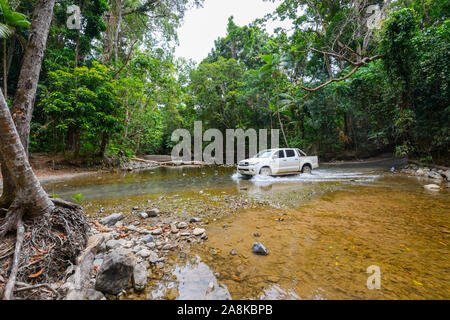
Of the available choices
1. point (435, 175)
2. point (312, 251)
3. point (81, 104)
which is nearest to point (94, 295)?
point (312, 251)

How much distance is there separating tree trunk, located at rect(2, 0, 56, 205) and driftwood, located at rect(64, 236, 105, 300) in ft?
4.64

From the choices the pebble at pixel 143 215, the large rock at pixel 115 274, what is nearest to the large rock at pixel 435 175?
the pebble at pixel 143 215

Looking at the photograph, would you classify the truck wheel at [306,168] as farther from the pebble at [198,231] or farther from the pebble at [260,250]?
the pebble at [260,250]

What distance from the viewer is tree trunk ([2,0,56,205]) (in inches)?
101

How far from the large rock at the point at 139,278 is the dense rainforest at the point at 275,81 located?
17.7 feet

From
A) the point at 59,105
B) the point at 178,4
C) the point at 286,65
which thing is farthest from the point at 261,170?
the point at 178,4

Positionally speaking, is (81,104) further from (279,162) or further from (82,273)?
(82,273)

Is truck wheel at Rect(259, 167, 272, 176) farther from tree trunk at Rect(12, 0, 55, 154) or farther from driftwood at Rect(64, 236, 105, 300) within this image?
tree trunk at Rect(12, 0, 55, 154)

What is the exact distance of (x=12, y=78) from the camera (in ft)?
47.6

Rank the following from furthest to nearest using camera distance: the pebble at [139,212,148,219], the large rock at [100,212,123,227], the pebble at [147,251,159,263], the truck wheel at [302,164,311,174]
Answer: the truck wheel at [302,164,311,174] < the pebble at [139,212,148,219] < the large rock at [100,212,123,227] < the pebble at [147,251,159,263]

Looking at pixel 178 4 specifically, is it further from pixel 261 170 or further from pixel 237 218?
pixel 237 218

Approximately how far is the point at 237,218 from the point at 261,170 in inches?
224

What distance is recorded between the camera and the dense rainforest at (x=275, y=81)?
914 cm

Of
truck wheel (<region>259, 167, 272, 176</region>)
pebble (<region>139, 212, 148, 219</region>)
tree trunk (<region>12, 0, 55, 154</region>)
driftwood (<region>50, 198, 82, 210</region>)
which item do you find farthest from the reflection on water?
truck wheel (<region>259, 167, 272, 176</region>)
